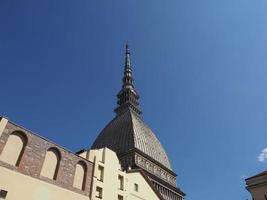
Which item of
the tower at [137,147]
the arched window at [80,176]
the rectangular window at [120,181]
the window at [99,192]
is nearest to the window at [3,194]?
the arched window at [80,176]

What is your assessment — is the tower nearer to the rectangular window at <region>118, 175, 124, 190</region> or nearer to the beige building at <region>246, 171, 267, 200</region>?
the rectangular window at <region>118, 175, 124, 190</region>

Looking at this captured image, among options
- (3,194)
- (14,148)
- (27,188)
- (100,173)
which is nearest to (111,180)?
(100,173)

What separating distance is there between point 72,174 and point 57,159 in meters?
2.19

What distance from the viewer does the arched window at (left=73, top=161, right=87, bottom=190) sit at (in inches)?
1053

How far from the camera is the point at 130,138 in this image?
91.7 m

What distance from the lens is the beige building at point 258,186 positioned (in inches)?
1050

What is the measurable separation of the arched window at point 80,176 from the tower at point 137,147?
159ft

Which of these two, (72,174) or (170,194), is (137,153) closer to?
(170,194)

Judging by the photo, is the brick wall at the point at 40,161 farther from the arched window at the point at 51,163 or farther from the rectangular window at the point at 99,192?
the rectangular window at the point at 99,192

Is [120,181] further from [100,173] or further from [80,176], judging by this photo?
[80,176]

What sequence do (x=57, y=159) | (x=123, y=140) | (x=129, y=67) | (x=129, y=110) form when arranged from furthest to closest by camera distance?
(x=129, y=67) < (x=129, y=110) < (x=123, y=140) < (x=57, y=159)

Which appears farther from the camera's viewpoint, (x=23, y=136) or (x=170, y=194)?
(x=170, y=194)

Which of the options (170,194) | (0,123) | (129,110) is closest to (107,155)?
(0,123)

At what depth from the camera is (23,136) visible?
23969 millimetres
